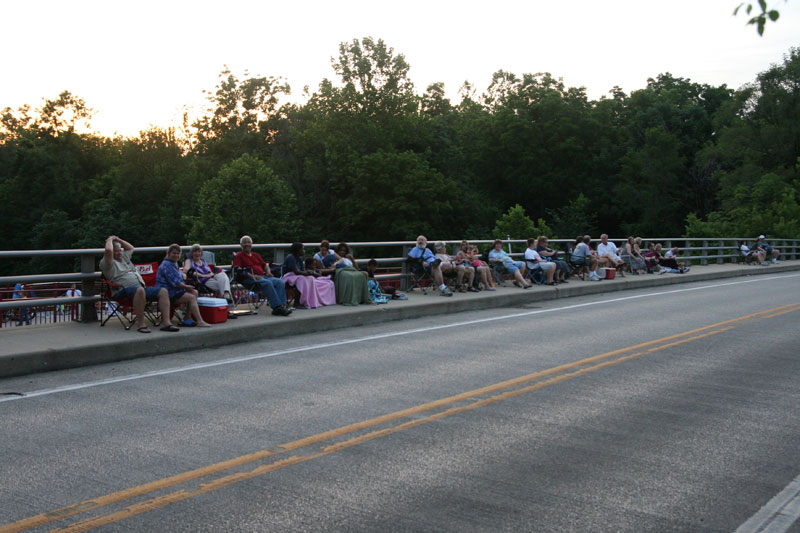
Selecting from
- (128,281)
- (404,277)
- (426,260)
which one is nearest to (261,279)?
(128,281)

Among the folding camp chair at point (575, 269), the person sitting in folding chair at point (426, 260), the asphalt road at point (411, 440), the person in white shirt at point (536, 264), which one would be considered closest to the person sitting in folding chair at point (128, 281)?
the asphalt road at point (411, 440)

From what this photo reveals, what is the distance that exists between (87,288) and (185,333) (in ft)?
5.81

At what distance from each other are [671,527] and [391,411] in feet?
9.90

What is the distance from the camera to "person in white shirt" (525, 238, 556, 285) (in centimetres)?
1989

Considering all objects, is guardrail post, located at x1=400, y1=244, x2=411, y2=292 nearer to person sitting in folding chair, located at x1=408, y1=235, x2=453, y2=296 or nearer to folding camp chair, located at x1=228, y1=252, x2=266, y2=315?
person sitting in folding chair, located at x1=408, y1=235, x2=453, y2=296

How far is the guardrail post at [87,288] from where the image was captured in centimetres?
1098

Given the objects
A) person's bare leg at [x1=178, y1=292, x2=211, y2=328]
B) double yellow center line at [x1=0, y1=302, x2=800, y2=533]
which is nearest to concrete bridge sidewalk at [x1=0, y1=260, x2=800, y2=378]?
person's bare leg at [x1=178, y1=292, x2=211, y2=328]

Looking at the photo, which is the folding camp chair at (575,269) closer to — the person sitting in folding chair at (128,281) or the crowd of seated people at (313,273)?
the crowd of seated people at (313,273)

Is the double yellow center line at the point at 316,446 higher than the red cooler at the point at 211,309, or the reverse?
the red cooler at the point at 211,309

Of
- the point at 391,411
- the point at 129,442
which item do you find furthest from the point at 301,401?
the point at 129,442

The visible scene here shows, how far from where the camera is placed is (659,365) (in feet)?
31.2

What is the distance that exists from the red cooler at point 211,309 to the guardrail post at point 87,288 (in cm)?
146

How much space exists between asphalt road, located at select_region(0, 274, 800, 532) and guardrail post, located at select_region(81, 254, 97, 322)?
7.36 ft

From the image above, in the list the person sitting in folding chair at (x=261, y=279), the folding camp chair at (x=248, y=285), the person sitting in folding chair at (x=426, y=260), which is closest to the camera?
the person sitting in folding chair at (x=261, y=279)
